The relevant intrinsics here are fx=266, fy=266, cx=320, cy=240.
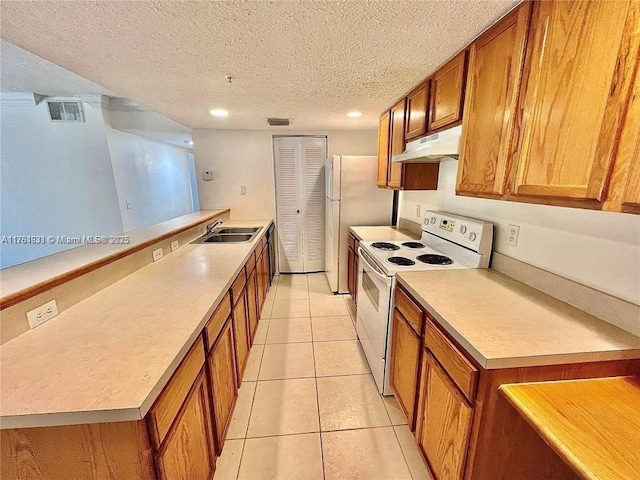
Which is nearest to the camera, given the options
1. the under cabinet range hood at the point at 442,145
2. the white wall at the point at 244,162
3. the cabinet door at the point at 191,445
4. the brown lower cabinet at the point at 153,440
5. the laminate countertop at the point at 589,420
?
the laminate countertop at the point at 589,420

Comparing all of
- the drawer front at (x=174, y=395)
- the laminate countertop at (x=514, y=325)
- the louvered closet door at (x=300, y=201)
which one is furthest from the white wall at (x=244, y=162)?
the drawer front at (x=174, y=395)

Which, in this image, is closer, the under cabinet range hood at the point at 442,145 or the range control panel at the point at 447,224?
the under cabinet range hood at the point at 442,145

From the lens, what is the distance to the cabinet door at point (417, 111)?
1.78 metres

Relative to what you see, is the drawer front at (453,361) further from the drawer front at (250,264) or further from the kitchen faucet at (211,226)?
the kitchen faucet at (211,226)

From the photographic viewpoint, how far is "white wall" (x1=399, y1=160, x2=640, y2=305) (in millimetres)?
979

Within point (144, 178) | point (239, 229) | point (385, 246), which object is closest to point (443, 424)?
point (385, 246)

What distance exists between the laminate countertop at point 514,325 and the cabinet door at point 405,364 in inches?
9.8

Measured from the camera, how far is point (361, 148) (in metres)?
3.71

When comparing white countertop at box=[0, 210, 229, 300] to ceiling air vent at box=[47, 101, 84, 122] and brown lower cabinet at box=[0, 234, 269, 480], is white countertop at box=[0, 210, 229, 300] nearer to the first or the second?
brown lower cabinet at box=[0, 234, 269, 480]

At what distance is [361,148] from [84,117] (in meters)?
3.33

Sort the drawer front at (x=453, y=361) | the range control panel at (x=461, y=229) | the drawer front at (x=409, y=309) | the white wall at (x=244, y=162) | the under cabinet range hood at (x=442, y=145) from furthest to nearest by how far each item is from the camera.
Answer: the white wall at (x=244, y=162) < the range control panel at (x=461, y=229) < the under cabinet range hood at (x=442, y=145) < the drawer front at (x=409, y=309) < the drawer front at (x=453, y=361)

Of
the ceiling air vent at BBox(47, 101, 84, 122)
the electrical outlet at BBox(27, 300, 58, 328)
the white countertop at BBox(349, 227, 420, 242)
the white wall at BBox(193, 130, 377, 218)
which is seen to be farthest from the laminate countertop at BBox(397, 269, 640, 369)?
the ceiling air vent at BBox(47, 101, 84, 122)

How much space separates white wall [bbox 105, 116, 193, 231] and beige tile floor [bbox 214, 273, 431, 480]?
8.46ft

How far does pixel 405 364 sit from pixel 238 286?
1161mm
